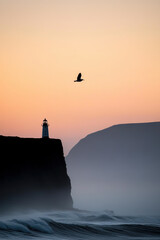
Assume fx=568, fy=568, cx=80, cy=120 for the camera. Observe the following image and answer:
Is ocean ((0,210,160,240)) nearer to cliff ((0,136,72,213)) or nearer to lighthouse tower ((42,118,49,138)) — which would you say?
cliff ((0,136,72,213))

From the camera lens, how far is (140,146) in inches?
7239

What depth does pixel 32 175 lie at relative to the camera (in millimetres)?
48250

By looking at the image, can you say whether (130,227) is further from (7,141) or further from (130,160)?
(130,160)

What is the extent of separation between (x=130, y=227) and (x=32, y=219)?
706 centimetres

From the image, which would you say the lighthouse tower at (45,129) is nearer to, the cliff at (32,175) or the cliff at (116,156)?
the cliff at (32,175)

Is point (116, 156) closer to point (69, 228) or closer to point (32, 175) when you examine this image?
point (32, 175)

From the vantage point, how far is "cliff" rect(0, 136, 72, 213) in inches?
1789

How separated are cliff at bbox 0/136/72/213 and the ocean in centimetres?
213

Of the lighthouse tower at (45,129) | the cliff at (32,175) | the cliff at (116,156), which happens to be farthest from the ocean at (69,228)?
the cliff at (116,156)

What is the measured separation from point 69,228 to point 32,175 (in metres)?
9.48

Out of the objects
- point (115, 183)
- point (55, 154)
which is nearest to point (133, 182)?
point (115, 183)

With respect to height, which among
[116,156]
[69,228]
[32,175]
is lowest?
[69,228]

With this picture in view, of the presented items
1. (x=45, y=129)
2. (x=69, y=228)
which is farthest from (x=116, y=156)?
(x=69, y=228)

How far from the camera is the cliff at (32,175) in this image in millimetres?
45438
